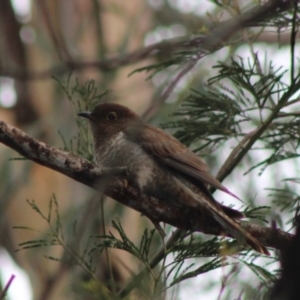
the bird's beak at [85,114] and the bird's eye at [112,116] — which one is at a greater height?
the bird's eye at [112,116]

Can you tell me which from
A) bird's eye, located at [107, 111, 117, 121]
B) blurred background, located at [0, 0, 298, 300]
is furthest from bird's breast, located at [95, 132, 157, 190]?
blurred background, located at [0, 0, 298, 300]

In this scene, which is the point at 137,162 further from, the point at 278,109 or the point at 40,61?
the point at 40,61

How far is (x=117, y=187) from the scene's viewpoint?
444 cm

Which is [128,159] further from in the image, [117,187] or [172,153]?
[117,187]

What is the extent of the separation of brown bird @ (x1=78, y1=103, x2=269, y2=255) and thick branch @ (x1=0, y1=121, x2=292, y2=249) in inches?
3.9

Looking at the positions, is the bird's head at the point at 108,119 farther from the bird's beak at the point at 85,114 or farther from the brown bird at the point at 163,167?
the brown bird at the point at 163,167

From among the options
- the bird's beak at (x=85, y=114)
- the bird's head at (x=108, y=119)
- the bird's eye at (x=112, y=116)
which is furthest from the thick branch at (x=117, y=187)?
the bird's eye at (x=112, y=116)

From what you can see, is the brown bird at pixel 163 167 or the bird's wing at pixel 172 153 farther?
the bird's wing at pixel 172 153

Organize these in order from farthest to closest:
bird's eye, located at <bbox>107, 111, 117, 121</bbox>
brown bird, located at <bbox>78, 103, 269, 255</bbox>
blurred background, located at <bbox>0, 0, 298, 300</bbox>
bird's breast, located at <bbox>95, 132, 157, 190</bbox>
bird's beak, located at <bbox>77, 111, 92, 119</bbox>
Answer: blurred background, located at <bbox>0, 0, 298, 300</bbox> < bird's eye, located at <bbox>107, 111, 117, 121</bbox> < bird's beak, located at <bbox>77, 111, 92, 119</bbox> < bird's breast, located at <bbox>95, 132, 157, 190</bbox> < brown bird, located at <bbox>78, 103, 269, 255</bbox>

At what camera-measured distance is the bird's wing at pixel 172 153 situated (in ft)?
16.6

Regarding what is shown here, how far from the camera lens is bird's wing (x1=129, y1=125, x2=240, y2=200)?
5051mm

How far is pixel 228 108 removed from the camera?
4773mm

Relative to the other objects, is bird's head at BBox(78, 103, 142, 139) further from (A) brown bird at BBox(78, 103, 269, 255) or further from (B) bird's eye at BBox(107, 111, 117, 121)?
(A) brown bird at BBox(78, 103, 269, 255)

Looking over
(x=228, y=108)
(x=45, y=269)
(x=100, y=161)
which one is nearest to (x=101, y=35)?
(x=45, y=269)
